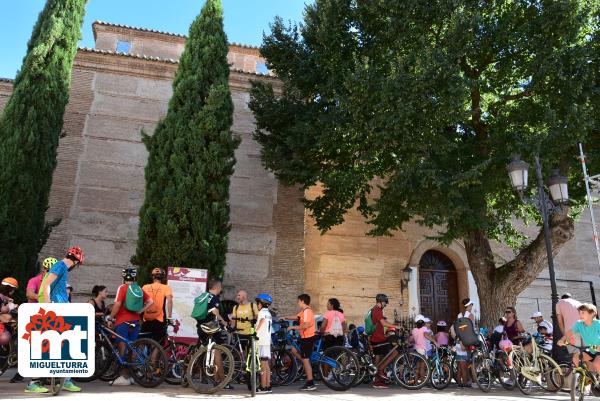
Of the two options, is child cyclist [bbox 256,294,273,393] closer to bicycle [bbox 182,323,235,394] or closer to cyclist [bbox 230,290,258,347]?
cyclist [bbox 230,290,258,347]

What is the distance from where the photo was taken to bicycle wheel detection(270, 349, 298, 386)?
8.24 metres

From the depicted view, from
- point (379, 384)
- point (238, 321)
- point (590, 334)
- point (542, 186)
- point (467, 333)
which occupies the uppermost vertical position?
point (542, 186)

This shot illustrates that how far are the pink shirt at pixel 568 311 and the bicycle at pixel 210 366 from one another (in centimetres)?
553

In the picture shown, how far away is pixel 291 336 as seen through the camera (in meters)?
8.77

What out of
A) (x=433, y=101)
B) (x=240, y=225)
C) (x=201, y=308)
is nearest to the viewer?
(x=201, y=308)

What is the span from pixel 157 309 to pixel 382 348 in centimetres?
402

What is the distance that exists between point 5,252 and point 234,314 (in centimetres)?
566

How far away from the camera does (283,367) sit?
8375 mm

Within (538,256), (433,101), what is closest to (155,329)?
(433,101)

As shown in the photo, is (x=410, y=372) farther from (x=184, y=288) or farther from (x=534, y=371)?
(x=184, y=288)

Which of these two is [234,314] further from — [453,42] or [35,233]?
[453,42]

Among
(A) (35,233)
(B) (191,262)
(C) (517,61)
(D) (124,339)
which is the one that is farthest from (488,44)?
(A) (35,233)

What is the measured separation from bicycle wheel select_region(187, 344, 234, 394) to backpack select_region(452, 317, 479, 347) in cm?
438

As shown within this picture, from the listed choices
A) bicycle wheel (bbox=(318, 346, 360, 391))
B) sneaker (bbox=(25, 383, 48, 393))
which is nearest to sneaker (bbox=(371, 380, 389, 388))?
bicycle wheel (bbox=(318, 346, 360, 391))
